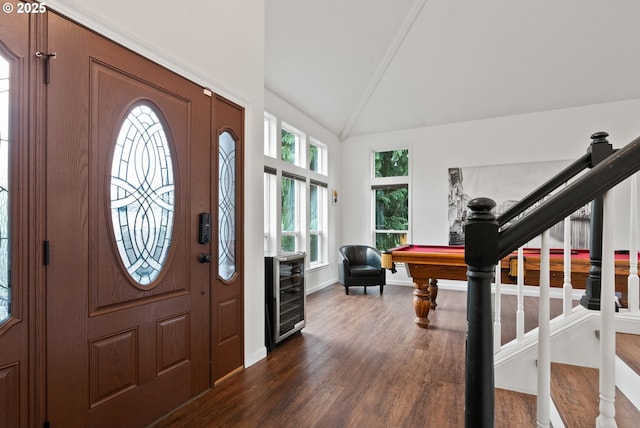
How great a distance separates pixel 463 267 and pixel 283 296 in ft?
6.26

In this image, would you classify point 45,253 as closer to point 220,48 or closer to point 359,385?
point 220,48

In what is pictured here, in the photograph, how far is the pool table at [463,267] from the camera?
2.80 metres

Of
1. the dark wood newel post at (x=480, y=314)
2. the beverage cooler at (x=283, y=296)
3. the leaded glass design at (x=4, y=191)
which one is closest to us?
the dark wood newel post at (x=480, y=314)

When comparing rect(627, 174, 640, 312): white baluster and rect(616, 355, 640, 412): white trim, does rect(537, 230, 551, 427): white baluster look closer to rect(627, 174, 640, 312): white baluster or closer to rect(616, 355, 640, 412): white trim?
rect(616, 355, 640, 412): white trim

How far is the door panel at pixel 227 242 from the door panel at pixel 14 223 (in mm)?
1187

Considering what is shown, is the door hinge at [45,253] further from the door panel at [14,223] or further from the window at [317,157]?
the window at [317,157]

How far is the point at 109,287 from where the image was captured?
6.17ft

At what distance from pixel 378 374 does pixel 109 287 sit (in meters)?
2.10

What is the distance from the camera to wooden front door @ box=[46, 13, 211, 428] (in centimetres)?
166

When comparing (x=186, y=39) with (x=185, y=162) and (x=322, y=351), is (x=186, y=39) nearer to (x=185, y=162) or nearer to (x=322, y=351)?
(x=185, y=162)

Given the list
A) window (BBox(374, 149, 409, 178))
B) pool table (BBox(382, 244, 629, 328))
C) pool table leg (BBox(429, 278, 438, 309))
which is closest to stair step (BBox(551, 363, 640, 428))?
pool table (BBox(382, 244, 629, 328))

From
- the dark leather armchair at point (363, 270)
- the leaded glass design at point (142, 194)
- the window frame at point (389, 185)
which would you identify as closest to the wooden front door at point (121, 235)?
the leaded glass design at point (142, 194)

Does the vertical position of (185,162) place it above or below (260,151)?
below

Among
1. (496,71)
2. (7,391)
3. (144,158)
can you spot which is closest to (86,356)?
(7,391)
